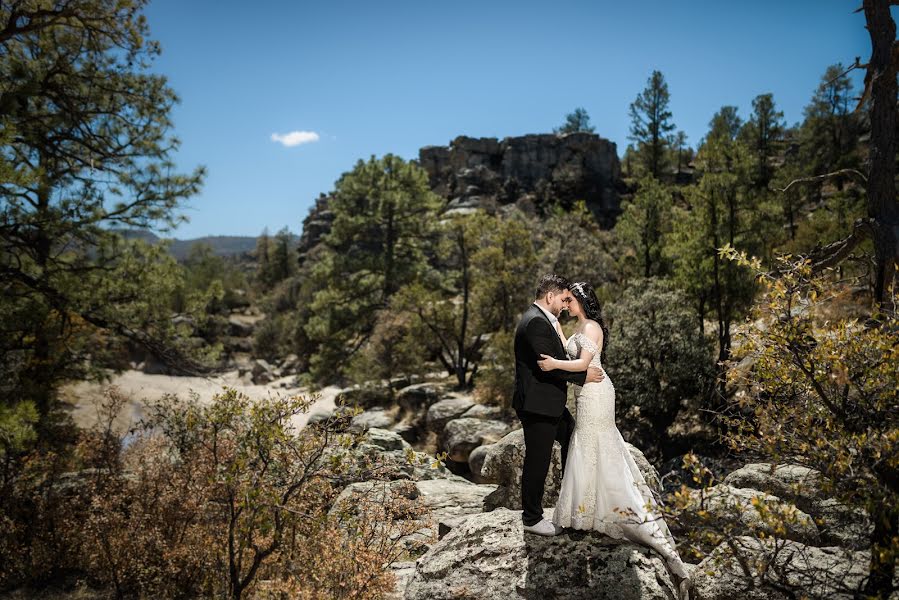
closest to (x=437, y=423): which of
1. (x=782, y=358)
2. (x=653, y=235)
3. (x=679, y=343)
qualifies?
(x=679, y=343)

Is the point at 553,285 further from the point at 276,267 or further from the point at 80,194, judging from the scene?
the point at 276,267

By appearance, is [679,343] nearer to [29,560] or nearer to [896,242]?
[896,242]

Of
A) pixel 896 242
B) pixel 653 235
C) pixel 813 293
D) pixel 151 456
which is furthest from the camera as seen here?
pixel 653 235

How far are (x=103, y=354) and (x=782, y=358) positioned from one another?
14.7 metres

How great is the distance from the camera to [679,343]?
16.6 metres

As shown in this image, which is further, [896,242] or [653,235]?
[653,235]

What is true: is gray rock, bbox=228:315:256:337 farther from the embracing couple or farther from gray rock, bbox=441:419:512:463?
the embracing couple

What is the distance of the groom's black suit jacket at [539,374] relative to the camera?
496 centimetres

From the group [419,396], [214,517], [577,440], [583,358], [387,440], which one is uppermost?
[583,358]

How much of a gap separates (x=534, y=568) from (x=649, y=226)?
24328mm

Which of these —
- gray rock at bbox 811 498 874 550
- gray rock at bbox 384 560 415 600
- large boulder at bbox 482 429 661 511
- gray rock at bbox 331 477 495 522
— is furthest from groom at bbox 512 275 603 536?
gray rock at bbox 331 477 495 522

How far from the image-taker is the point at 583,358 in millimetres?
5035

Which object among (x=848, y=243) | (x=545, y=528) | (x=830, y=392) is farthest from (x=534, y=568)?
(x=848, y=243)

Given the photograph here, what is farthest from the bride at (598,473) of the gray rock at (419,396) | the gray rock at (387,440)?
the gray rock at (419,396)
